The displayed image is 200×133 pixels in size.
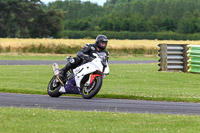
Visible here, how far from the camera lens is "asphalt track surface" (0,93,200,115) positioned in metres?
11.3

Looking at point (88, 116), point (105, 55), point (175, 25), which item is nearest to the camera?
point (88, 116)

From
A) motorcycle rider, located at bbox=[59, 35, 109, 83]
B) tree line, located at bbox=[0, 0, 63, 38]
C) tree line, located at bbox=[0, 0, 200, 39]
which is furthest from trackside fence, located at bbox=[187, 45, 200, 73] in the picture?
tree line, located at bbox=[0, 0, 63, 38]

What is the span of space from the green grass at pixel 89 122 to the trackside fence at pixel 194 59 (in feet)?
45.5

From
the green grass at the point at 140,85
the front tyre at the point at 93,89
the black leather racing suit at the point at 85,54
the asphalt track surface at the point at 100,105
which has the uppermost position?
the black leather racing suit at the point at 85,54

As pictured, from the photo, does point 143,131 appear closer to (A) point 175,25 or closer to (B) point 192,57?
(B) point 192,57

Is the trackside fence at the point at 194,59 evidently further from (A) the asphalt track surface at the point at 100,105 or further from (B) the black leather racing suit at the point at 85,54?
(B) the black leather racing suit at the point at 85,54

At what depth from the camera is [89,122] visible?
9133 mm

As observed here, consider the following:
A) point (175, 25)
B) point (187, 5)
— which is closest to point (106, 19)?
point (175, 25)

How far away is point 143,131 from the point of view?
8.32 m

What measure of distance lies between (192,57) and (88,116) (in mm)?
15294

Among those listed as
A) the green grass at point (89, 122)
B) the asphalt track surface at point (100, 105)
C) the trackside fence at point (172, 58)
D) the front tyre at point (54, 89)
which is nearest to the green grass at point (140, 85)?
the front tyre at point (54, 89)

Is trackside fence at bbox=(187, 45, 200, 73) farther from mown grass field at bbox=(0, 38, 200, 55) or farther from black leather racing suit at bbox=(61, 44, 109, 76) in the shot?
mown grass field at bbox=(0, 38, 200, 55)

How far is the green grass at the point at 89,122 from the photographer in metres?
8.38

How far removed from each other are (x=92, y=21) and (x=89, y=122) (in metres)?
149
